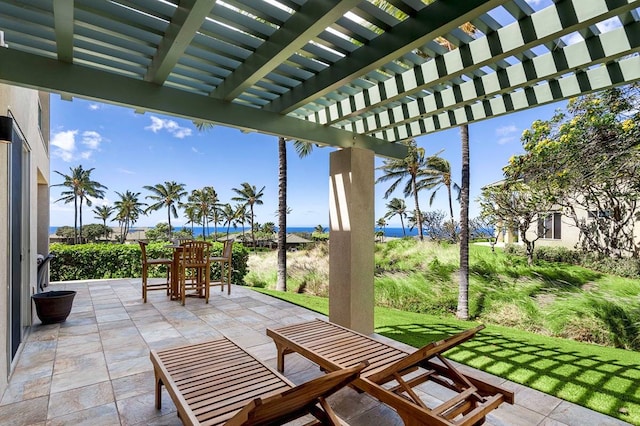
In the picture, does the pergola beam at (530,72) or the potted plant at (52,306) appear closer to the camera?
the pergola beam at (530,72)

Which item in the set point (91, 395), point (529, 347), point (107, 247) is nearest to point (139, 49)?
point (91, 395)

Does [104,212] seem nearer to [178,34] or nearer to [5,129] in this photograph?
[5,129]

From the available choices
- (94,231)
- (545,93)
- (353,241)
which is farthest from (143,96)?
(94,231)

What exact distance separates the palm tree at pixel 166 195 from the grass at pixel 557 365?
43.4m

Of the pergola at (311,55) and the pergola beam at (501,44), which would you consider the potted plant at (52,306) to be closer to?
the pergola at (311,55)

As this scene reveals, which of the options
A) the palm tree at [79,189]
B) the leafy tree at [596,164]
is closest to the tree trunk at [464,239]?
the leafy tree at [596,164]

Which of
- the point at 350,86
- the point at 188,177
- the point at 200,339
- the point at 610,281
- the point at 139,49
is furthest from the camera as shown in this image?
the point at 188,177

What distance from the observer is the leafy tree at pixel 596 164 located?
8.23m

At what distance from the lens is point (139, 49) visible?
9.61 feet

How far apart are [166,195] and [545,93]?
4614 centimetres

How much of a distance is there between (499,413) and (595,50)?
313 cm

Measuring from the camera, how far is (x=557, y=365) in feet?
13.0

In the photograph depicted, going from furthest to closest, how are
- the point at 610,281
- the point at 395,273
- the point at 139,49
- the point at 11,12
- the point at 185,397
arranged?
the point at 395,273 < the point at 610,281 < the point at 139,49 < the point at 11,12 < the point at 185,397

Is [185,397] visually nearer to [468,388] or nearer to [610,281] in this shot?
[468,388]
